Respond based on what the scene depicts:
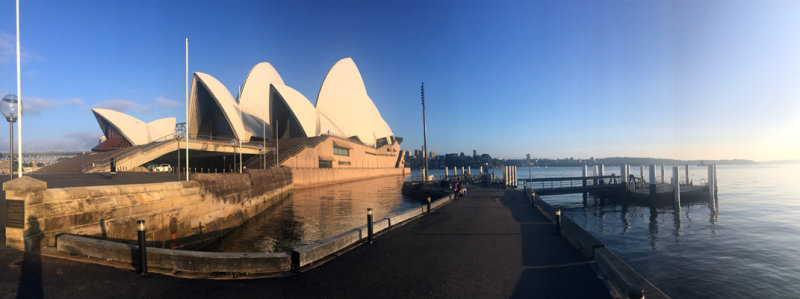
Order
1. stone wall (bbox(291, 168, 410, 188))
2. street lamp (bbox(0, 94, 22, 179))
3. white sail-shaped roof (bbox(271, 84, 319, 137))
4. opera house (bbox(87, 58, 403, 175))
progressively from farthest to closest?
white sail-shaped roof (bbox(271, 84, 319, 137)) → opera house (bbox(87, 58, 403, 175)) → stone wall (bbox(291, 168, 410, 188)) → street lamp (bbox(0, 94, 22, 179))

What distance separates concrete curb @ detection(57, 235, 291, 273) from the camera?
5.45m

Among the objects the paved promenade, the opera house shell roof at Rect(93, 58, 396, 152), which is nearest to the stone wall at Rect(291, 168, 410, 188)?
the opera house shell roof at Rect(93, 58, 396, 152)

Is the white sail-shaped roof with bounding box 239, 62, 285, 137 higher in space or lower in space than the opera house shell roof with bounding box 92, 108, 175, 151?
higher

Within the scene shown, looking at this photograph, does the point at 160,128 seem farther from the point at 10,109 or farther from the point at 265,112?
the point at 10,109

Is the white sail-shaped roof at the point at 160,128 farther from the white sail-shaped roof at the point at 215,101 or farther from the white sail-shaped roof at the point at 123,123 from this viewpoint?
the white sail-shaped roof at the point at 215,101

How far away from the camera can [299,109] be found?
2142 inches

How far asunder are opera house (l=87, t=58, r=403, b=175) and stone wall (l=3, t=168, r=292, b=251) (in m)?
20.3

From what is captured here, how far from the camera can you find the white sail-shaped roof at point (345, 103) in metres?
67.9

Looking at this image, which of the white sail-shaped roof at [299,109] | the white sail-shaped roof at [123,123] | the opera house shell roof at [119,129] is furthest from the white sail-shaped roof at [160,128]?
the white sail-shaped roof at [299,109]

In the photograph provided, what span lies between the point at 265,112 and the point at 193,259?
6248 cm

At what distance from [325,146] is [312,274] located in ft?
142

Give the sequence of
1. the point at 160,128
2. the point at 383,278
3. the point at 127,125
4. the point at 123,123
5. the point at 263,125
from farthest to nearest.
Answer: the point at 263,125 < the point at 160,128 < the point at 127,125 < the point at 123,123 < the point at 383,278

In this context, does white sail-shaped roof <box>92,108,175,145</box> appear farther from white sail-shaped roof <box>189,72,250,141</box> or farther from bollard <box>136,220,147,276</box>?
bollard <box>136,220,147,276</box>

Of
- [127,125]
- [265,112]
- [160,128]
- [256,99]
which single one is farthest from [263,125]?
[127,125]
